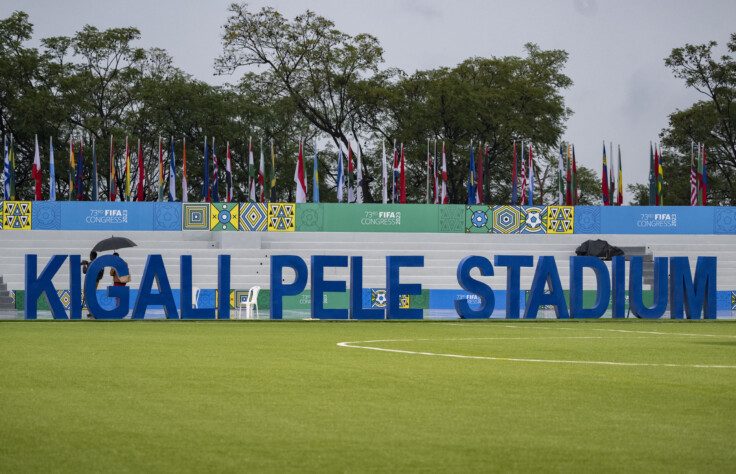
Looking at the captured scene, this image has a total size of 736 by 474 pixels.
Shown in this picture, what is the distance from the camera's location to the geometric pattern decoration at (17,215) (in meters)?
39.7

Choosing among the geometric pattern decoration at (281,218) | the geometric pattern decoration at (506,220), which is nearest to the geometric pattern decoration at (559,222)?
the geometric pattern decoration at (506,220)

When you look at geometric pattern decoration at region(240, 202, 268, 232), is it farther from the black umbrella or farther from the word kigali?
the word kigali

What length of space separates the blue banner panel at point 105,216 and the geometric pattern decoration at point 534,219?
42.5 ft

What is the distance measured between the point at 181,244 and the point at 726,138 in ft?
115

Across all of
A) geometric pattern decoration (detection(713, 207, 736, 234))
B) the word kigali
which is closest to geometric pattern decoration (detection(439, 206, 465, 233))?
geometric pattern decoration (detection(713, 207, 736, 234))

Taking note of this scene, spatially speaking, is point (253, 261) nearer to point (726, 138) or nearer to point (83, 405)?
point (83, 405)

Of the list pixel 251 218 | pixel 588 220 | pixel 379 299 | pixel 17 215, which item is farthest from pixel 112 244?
pixel 588 220

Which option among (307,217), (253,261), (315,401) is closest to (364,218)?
(307,217)

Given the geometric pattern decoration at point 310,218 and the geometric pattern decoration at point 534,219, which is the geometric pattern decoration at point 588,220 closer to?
the geometric pattern decoration at point 534,219

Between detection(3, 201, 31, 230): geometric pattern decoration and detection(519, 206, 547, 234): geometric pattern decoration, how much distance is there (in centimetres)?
1831

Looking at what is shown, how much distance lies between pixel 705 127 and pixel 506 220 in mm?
24072

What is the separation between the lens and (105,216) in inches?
1571

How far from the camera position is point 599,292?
80.6ft

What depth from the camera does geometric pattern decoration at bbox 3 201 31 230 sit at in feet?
130
